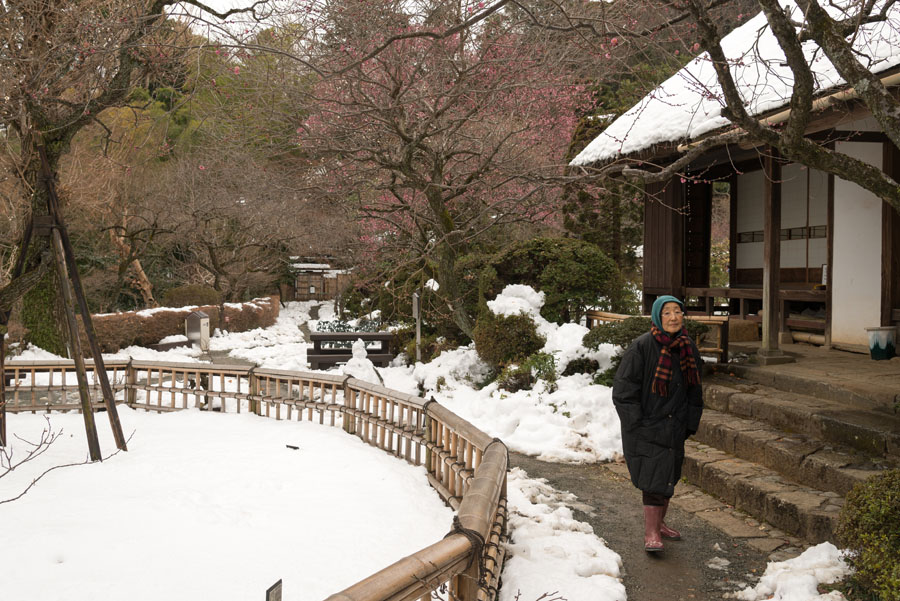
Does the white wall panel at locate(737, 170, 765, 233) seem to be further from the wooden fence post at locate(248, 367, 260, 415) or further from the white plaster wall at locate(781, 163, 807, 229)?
the wooden fence post at locate(248, 367, 260, 415)

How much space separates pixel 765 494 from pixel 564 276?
6141mm

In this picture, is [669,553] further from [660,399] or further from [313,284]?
[313,284]

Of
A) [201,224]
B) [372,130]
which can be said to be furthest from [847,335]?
[201,224]

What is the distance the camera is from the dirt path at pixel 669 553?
3.93 meters

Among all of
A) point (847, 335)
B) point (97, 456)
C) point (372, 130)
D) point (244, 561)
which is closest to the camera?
point (244, 561)

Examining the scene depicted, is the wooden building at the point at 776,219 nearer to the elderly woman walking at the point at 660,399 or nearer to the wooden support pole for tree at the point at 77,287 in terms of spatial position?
the elderly woman walking at the point at 660,399

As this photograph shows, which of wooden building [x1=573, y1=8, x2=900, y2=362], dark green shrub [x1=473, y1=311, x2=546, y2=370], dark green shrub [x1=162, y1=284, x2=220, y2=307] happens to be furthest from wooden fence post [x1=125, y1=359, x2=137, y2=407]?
dark green shrub [x1=162, y1=284, x2=220, y2=307]

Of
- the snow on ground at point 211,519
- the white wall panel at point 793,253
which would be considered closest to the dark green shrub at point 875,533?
the snow on ground at point 211,519

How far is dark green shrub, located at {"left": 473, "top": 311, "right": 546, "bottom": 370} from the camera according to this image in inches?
407

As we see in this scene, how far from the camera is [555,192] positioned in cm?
1603

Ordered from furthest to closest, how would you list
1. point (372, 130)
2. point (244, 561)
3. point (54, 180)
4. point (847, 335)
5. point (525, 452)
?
1. point (372, 130)
2. point (847, 335)
3. point (525, 452)
4. point (54, 180)
5. point (244, 561)

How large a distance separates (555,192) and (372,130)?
269 inches

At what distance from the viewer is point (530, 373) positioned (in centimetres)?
938

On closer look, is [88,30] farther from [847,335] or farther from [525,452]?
[847,335]
